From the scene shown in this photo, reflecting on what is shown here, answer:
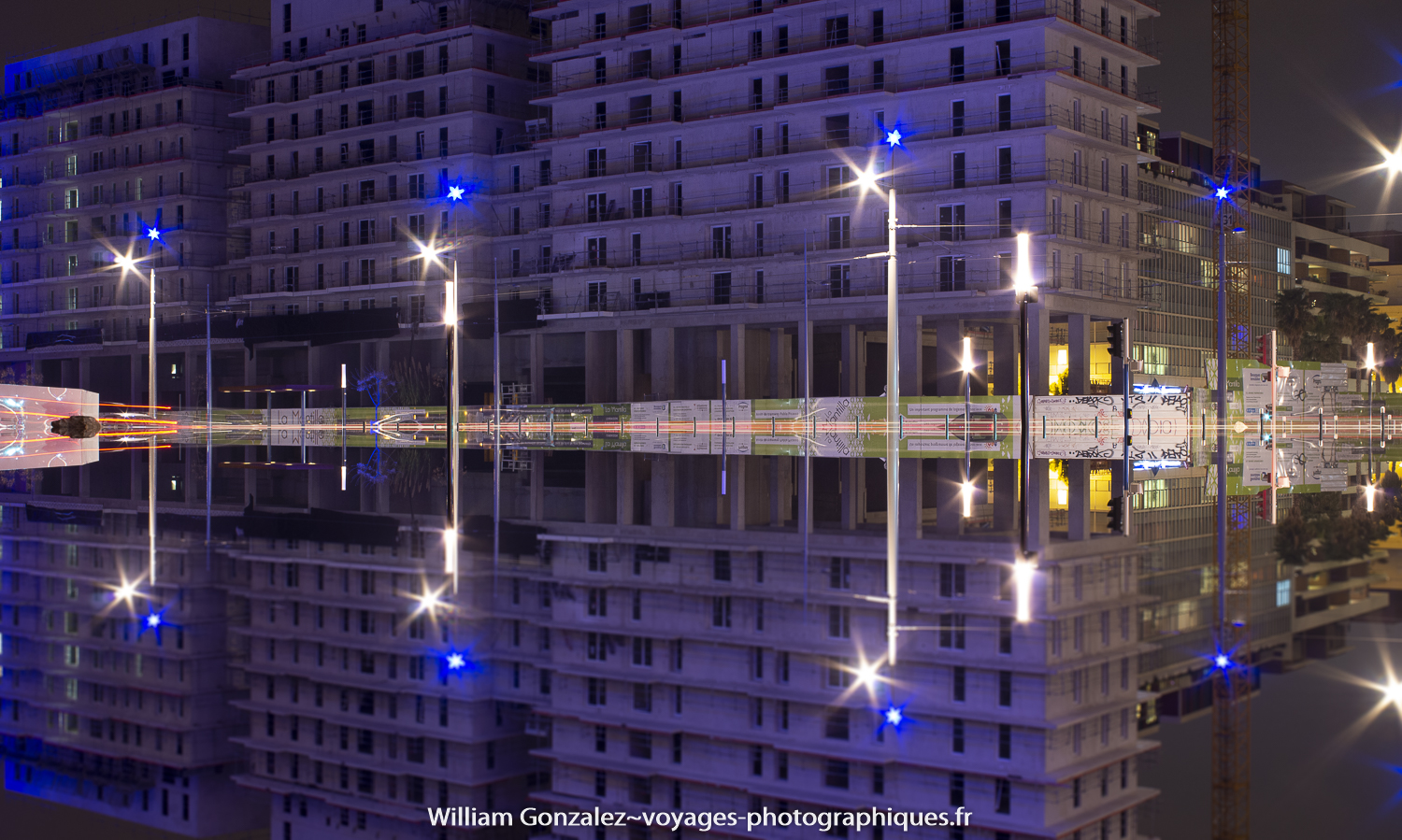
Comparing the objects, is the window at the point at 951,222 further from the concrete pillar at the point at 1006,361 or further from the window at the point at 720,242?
the window at the point at 720,242

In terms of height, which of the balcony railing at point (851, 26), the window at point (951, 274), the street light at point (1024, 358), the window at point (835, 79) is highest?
the balcony railing at point (851, 26)

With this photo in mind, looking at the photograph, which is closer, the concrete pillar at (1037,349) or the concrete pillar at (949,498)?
the concrete pillar at (949,498)

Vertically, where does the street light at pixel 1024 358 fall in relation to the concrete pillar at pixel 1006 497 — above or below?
above

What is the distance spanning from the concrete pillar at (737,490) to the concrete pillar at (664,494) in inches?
49.1

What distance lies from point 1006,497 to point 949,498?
4.25ft

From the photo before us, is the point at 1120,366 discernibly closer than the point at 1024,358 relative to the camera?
No

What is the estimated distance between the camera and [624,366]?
6781 cm

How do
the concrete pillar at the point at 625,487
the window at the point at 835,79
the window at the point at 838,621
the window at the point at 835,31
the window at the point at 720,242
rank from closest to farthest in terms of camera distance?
the window at the point at 838,621, the concrete pillar at the point at 625,487, the window at the point at 835,31, the window at the point at 835,79, the window at the point at 720,242

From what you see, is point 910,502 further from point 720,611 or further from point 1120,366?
point 1120,366

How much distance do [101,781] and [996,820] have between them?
8.76m

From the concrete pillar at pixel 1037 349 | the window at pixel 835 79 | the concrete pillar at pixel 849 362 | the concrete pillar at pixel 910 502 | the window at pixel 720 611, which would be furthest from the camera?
the concrete pillar at pixel 849 362

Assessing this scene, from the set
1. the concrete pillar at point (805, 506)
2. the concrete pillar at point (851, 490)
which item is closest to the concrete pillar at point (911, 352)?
the concrete pillar at point (851, 490)

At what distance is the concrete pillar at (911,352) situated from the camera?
192 feet

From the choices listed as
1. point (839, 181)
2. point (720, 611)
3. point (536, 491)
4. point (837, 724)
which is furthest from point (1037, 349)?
point (837, 724)
